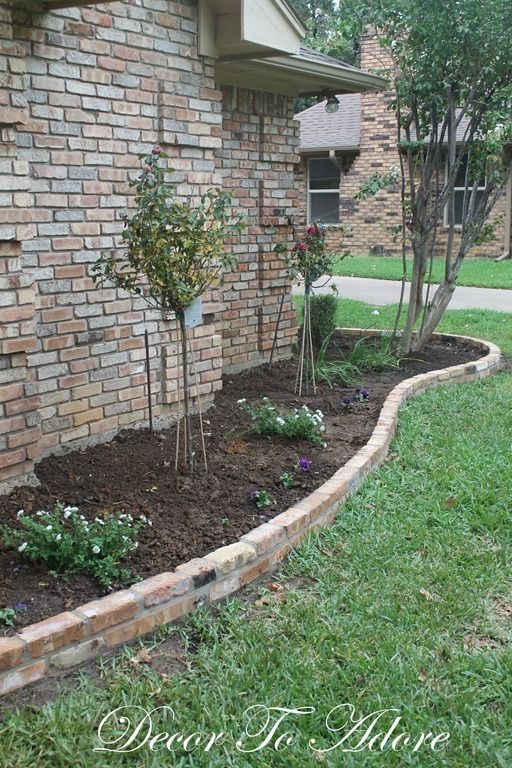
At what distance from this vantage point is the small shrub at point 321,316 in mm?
8305

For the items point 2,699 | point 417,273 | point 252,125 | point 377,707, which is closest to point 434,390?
point 417,273

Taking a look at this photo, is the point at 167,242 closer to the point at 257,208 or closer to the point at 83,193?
the point at 83,193

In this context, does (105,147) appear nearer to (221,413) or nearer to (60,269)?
(60,269)

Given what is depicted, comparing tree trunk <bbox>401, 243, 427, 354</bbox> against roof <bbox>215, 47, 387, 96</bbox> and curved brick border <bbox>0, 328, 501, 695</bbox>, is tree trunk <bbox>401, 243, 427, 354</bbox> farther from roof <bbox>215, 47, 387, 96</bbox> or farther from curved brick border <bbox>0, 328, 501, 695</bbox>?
curved brick border <bbox>0, 328, 501, 695</bbox>

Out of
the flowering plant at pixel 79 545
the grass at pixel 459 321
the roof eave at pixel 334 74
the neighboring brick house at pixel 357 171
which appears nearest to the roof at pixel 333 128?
the neighboring brick house at pixel 357 171

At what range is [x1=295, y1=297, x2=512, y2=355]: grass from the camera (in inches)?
369

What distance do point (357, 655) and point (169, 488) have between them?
162 cm

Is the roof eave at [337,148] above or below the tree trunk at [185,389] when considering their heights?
above

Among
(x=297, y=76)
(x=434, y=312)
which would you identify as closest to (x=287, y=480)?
(x=297, y=76)

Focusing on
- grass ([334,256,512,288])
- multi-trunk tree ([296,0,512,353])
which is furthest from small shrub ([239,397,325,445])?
grass ([334,256,512,288])

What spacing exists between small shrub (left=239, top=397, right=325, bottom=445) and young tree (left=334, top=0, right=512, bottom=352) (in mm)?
2965

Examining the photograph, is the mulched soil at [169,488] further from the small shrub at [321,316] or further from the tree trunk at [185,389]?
the small shrub at [321,316]

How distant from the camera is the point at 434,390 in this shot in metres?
6.73

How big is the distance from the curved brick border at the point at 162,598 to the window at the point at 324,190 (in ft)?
57.9
